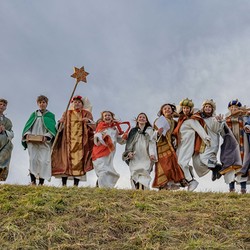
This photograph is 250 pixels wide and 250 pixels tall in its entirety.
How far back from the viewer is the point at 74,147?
1327 cm

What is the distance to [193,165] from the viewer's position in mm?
13109

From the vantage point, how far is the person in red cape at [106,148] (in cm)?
1269

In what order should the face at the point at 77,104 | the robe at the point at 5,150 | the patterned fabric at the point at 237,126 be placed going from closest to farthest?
1. the robe at the point at 5,150
2. the patterned fabric at the point at 237,126
3. the face at the point at 77,104

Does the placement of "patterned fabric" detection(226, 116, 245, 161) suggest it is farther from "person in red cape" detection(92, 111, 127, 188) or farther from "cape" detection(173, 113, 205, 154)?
"person in red cape" detection(92, 111, 127, 188)

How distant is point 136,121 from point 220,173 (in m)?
2.37

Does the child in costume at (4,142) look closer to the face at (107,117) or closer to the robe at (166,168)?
the face at (107,117)

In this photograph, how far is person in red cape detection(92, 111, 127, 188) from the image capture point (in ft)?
41.6

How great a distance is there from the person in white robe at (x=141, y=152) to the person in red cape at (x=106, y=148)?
295 mm

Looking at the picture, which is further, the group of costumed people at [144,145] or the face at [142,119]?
the face at [142,119]

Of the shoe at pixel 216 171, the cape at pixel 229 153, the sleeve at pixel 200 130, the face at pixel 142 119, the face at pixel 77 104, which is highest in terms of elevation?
the face at pixel 77 104

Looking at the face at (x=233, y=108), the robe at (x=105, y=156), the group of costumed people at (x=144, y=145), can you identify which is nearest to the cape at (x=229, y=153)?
the group of costumed people at (x=144, y=145)

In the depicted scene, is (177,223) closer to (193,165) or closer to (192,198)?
(192,198)

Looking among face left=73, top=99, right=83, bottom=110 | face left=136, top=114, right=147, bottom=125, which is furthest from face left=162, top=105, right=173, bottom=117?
face left=73, top=99, right=83, bottom=110

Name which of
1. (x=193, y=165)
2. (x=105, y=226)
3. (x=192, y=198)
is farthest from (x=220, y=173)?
(x=105, y=226)
